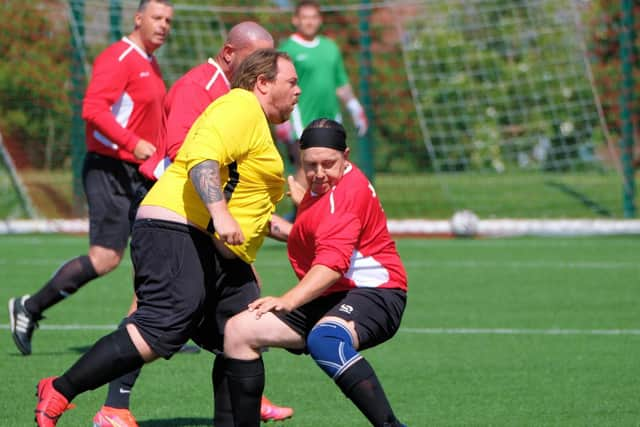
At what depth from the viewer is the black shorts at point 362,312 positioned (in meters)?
4.68

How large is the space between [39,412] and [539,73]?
13296 mm

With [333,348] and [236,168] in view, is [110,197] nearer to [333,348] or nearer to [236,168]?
[236,168]

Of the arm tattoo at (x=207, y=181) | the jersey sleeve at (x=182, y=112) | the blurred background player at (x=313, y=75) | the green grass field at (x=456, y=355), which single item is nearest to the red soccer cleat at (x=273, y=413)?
the green grass field at (x=456, y=355)

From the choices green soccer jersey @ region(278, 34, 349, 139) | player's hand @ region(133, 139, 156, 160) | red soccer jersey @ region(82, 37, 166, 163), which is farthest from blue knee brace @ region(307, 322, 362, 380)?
green soccer jersey @ region(278, 34, 349, 139)

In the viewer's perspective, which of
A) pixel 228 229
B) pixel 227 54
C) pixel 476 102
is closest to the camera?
pixel 228 229

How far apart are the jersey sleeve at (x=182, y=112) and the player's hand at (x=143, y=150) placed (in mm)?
1391

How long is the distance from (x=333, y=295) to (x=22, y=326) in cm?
268

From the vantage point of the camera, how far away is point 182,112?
5094 mm

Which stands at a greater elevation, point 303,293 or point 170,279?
point 170,279

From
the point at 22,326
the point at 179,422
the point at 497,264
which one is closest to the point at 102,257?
the point at 22,326

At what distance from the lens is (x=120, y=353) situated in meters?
4.51

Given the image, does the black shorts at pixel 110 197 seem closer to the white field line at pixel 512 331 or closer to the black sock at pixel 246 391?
the white field line at pixel 512 331

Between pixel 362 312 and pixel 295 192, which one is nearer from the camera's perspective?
pixel 362 312

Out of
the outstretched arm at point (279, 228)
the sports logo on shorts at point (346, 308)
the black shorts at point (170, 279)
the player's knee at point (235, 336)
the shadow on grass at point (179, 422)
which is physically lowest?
Answer: the shadow on grass at point (179, 422)
